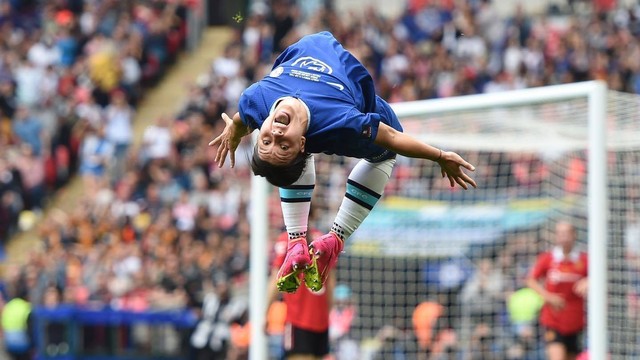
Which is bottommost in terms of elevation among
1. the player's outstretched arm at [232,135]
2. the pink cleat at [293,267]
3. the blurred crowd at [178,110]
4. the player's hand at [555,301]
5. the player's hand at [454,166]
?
the pink cleat at [293,267]

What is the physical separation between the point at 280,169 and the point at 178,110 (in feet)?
49.5

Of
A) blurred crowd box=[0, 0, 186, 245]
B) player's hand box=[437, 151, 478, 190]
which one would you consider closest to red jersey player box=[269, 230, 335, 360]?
player's hand box=[437, 151, 478, 190]

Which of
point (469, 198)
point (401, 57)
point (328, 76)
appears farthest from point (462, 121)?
point (401, 57)

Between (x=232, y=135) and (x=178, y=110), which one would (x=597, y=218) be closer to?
(x=232, y=135)

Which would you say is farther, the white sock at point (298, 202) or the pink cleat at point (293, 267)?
the white sock at point (298, 202)

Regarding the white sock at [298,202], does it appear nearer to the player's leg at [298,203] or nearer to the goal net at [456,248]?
the player's leg at [298,203]

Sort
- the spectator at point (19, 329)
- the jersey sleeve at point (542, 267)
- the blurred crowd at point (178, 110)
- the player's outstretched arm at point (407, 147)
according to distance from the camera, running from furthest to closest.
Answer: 1. the blurred crowd at point (178, 110)
2. the spectator at point (19, 329)
3. the jersey sleeve at point (542, 267)
4. the player's outstretched arm at point (407, 147)

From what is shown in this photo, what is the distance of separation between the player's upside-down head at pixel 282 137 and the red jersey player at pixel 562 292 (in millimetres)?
5528

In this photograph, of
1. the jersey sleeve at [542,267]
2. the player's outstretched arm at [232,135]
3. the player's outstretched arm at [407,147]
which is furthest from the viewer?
the jersey sleeve at [542,267]

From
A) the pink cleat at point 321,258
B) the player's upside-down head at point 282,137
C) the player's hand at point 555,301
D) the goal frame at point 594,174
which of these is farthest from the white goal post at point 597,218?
the player's upside-down head at point 282,137

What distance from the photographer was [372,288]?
12.8 m

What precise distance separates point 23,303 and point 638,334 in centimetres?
775

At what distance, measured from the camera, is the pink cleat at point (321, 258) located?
21.1 ft

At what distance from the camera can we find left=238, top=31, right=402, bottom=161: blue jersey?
612cm
